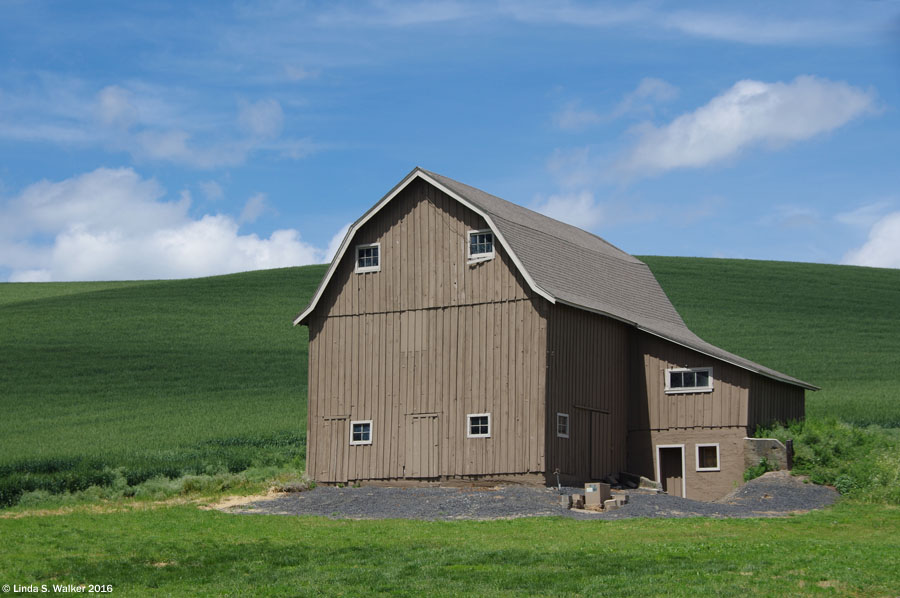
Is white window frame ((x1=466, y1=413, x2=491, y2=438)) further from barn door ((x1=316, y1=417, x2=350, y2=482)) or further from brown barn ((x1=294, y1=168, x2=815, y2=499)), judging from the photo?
barn door ((x1=316, y1=417, x2=350, y2=482))

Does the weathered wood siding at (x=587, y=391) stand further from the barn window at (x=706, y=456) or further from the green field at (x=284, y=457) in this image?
the green field at (x=284, y=457)

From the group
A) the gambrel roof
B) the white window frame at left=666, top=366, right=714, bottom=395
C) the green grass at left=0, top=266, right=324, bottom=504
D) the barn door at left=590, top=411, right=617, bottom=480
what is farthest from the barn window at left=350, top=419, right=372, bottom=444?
the white window frame at left=666, top=366, right=714, bottom=395

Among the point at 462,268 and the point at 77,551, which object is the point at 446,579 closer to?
the point at 77,551

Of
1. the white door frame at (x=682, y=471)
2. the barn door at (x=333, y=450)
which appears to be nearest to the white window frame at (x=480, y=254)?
the barn door at (x=333, y=450)

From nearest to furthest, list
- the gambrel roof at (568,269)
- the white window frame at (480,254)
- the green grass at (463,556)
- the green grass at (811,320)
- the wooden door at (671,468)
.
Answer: the green grass at (463,556) → the gambrel roof at (568,269) → the white window frame at (480,254) → the wooden door at (671,468) → the green grass at (811,320)

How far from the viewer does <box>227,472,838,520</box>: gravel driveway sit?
26.6 m

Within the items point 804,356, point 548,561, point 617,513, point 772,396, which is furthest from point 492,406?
point 804,356

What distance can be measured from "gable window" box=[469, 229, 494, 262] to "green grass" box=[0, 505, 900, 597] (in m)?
9.60

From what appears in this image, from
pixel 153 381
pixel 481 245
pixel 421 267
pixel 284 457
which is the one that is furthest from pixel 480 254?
pixel 153 381

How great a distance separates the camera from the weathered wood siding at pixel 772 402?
3334cm

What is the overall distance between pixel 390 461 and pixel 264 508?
5.12 m

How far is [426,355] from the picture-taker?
108ft

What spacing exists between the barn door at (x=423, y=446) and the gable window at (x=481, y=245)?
493 cm

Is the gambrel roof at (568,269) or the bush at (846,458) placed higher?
the gambrel roof at (568,269)
